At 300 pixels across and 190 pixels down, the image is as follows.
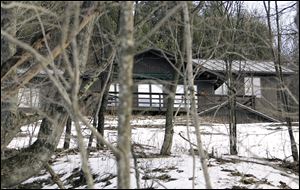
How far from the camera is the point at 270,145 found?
50.1 feet

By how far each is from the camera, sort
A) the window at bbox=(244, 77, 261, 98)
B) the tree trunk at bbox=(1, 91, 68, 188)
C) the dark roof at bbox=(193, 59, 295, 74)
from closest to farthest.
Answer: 1. the tree trunk at bbox=(1, 91, 68, 188)
2. the window at bbox=(244, 77, 261, 98)
3. the dark roof at bbox=(193, 59, 295, 74)

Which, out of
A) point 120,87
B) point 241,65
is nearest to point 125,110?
point 120,87

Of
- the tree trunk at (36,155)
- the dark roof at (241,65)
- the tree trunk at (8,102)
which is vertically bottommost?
the tree trunk at (36,155)

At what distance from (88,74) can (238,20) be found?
5.05m

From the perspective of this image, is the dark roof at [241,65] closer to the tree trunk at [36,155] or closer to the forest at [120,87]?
the forest at [120,87]

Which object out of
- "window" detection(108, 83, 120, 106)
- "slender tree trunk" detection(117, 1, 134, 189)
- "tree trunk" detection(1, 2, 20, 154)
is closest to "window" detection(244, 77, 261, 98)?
"window" detection(108, 83, 120, 106)

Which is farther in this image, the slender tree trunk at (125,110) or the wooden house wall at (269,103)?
the wooden house wall at (269,103)

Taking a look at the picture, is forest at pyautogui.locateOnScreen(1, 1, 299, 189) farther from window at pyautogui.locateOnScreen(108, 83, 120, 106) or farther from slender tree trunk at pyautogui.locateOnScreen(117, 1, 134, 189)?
window at pyautogui.locateOnScreen(108, 83, 120, 106)

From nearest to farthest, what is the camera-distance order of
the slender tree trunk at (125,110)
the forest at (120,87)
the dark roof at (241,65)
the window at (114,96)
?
the slender tree trunk at (125,110) → the forest at (120,87) → the dark roof at (241,65) → the window at (114,96)

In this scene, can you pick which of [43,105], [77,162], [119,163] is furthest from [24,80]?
[77,162]

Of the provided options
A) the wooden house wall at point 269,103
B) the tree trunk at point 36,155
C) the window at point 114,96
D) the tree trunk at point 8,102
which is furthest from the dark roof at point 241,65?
the tree trunk at point 8,102

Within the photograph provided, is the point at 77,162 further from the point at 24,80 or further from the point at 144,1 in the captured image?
the point at 144,1

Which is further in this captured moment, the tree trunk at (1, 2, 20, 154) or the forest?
the tree trunk at (1, 2, 20, 154)

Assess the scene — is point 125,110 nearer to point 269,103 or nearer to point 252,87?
point 269,103
